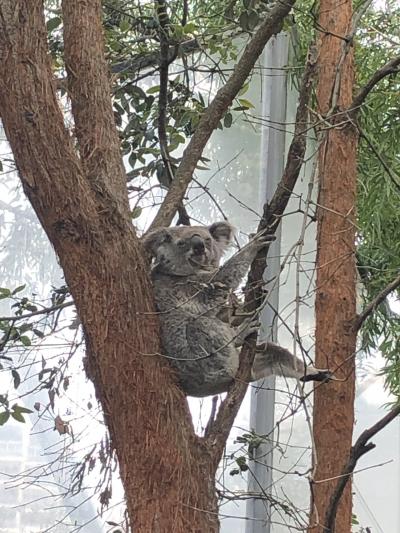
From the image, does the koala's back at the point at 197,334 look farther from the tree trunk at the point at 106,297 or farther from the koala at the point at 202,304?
the tree trunk at the point at 106,297

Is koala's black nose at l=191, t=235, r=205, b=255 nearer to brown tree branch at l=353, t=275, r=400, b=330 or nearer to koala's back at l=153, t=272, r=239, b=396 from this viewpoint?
koala's back at l=153, t=272, r=239, b=396

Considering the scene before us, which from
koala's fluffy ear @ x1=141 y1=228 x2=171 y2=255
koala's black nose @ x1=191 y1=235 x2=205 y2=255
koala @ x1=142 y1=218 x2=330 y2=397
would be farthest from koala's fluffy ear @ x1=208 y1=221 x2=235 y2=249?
koala's fluffy ear @ x1=141 y1=228 x2=171 y2=255

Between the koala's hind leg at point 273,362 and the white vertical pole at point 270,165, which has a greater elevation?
the white vertical pole at point 270,165

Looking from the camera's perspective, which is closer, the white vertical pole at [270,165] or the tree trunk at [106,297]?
the tree trunk at [106,297]

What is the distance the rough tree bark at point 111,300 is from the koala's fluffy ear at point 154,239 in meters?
0.42

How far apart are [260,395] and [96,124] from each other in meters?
1.69

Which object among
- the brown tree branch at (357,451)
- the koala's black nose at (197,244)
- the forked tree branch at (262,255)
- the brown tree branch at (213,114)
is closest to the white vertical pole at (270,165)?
the koala's black nose at (197,244)

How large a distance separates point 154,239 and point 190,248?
0.25 m

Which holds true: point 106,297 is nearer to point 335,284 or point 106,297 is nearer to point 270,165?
point 335,284

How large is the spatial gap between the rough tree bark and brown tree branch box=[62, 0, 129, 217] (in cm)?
10

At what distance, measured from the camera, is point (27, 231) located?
2.95m

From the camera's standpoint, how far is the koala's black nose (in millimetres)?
2250

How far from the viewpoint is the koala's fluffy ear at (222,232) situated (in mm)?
2410

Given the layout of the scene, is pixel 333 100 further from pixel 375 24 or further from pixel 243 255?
pixel 375 24
